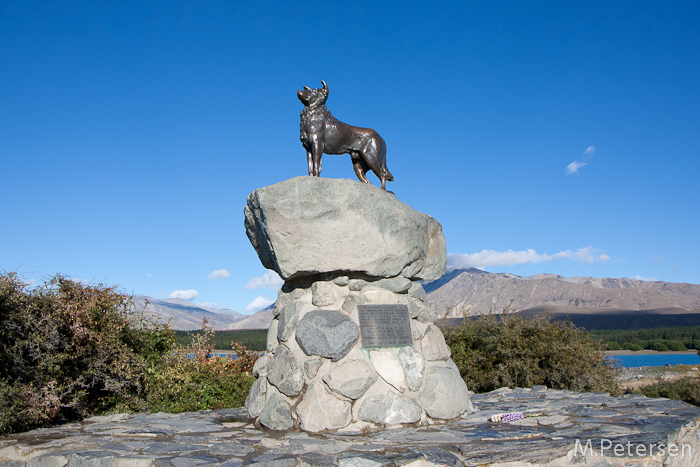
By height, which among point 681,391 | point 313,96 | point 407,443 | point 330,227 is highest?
point 313,96

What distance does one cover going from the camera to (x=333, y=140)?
6.46 m

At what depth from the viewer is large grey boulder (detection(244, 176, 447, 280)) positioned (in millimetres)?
5527

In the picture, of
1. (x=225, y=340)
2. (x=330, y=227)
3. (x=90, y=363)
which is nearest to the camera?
(x=330, y=227)

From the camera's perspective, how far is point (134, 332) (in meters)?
8.49

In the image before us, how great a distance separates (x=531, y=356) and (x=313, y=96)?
7.74m

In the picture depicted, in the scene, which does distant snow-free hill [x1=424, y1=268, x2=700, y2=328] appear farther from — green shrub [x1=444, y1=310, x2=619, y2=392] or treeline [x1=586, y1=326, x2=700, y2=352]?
green shrub [x1=444, y1=310, x2=619, y2=392]

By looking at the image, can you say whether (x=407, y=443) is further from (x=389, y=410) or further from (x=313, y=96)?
(x=313, y=96)

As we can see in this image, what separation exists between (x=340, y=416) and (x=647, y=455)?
2.82m

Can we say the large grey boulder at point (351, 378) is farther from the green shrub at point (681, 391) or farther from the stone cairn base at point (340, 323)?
the green shrub at point (681, 391)

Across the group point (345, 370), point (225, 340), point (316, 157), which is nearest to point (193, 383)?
point (345, 370)

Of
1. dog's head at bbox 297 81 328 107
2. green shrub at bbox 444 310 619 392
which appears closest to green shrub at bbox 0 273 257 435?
dog's head at bbox 297 81 328 107

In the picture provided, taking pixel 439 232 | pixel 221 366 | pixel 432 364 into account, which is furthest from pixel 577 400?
pixel 221 366

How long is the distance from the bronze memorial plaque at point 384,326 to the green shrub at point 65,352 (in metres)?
4.09

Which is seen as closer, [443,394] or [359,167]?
[443,394]
